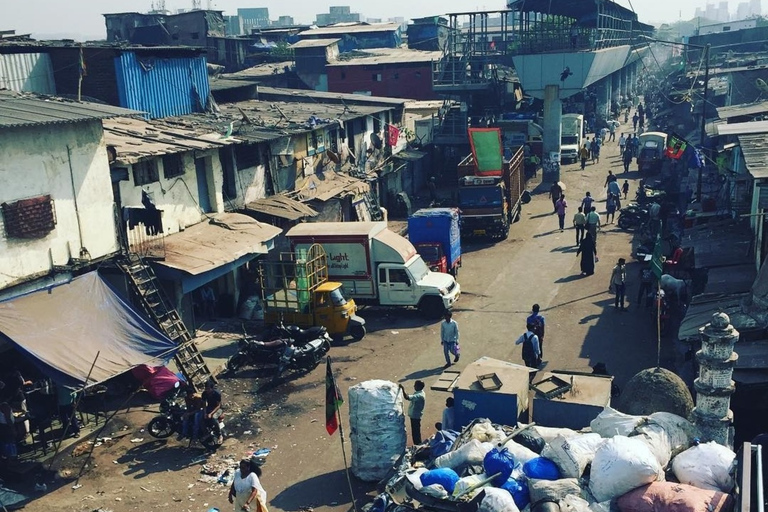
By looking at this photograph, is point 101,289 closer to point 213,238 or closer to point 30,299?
point 30,299

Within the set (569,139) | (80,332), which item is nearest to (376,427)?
(80,332)

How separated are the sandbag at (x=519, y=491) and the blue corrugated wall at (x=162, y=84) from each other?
57.4 feet

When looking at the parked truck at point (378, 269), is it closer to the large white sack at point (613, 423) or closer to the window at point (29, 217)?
the window at point (29, 217)

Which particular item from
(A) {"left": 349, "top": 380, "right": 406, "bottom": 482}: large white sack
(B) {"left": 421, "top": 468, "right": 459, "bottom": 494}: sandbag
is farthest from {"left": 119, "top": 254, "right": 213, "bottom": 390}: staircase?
(B) {"left": 421, "top": 468, "right": 459, "bottom": 494}: sandbag

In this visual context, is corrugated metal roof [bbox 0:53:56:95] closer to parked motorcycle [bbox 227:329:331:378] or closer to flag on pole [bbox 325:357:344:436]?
parked motorcycle [bbox 227:329:331:378]

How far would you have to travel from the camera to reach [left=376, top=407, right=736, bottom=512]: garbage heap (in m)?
8.45

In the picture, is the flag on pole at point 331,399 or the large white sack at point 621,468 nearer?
the large white sack at point 621,468

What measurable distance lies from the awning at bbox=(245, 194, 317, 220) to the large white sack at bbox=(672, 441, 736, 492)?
15.3 metres

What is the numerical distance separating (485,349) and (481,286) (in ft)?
16.4

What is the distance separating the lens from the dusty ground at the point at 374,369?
11.8 m

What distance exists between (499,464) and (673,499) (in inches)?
83.1

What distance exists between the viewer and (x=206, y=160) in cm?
2056

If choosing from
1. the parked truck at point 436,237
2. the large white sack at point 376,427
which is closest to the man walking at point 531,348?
the large white sack at point 376,427

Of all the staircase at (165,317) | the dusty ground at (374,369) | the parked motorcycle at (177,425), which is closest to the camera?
the dusty ground at (374,369)
